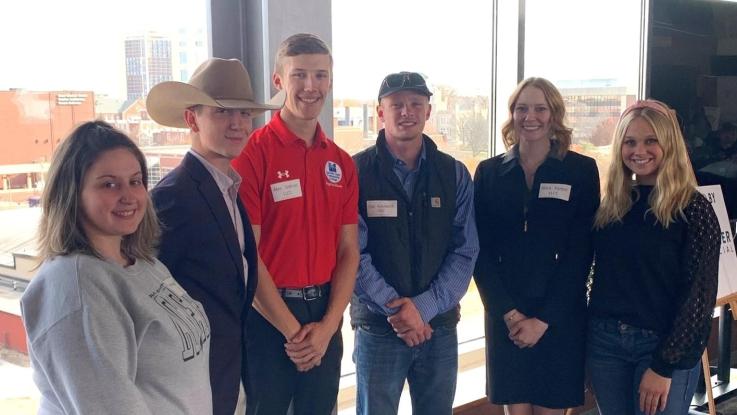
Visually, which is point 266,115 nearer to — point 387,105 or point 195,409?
point 387,105

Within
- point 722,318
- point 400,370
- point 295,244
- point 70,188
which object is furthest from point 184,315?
point 722,318

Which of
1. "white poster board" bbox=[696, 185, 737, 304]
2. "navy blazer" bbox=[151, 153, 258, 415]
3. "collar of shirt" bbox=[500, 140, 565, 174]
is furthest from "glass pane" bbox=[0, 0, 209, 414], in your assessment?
"white poster board" bbox=[696, 185, 737, 304]

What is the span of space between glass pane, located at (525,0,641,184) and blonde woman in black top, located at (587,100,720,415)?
180cm

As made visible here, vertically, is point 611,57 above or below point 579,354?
above

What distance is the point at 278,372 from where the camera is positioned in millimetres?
2217

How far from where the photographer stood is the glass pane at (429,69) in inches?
132

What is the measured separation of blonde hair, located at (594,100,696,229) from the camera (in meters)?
2.36

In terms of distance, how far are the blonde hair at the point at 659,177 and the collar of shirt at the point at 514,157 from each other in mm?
213

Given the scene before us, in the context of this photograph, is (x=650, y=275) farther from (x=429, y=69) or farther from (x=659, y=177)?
(x=429, y=69)

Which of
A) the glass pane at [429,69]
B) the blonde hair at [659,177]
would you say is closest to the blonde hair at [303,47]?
the glass pane at [429,69]

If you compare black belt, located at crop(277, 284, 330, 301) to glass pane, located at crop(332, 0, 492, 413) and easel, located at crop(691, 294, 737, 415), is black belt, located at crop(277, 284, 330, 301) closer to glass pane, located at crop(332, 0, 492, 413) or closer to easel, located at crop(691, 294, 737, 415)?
glass pane, located at crop(332, 0, 492, 413)

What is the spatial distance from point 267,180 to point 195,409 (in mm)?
818

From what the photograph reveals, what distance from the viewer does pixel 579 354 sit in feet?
8.63

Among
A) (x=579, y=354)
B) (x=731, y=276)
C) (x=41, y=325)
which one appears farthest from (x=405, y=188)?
(x=731, y=276)
